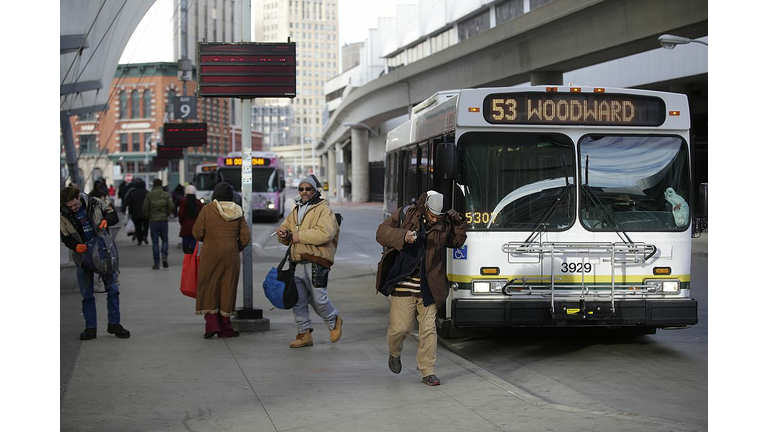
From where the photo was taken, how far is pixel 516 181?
1027 cm

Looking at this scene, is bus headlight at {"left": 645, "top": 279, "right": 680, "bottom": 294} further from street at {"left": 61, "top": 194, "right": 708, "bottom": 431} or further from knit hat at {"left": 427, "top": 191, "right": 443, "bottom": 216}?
knit hat at {"left": 427, "top": 191, "right": 443, "bottom": 216}

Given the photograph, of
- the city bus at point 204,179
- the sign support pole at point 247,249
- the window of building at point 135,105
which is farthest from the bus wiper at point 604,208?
the window of building at point 135,105

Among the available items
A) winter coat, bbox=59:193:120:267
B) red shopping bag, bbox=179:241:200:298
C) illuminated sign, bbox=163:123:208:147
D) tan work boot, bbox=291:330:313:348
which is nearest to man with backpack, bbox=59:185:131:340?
winter coat, bbox=59:193:120:267

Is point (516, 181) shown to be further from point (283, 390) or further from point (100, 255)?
point (100, 255)

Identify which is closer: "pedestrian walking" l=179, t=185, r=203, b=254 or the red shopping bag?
the red shopping bag

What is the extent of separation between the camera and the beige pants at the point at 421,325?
8570 mm

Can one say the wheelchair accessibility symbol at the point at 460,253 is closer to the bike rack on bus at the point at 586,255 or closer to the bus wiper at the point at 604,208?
the bike rack on bus at the point at 586,255

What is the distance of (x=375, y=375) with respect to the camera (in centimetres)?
906

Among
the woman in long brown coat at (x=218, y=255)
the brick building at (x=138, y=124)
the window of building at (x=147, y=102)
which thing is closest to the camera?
the woman in long brown coat at (x=218, y=255)

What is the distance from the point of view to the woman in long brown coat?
1080cm

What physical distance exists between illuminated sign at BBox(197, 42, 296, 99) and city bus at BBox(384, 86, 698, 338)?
242 centimetres

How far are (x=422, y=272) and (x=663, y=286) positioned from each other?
2958mm

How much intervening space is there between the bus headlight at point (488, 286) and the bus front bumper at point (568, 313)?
0.44 feet

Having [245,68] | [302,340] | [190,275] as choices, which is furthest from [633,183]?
[190,275]
